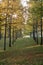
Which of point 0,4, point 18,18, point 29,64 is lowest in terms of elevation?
point 29,64

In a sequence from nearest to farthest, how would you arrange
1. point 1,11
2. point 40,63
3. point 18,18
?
point 40,63, point 1,11, point 18,18

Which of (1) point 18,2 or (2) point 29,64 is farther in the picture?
(1) point 18,2

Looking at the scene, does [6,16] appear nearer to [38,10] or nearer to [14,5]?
[14,5]

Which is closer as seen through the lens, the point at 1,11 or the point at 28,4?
the point at 1,11

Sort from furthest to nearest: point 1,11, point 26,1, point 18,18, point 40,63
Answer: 1. point 26,1
2. point 18,18
3. point 1,11
4. point 40,63

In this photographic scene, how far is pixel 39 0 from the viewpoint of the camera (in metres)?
25.1

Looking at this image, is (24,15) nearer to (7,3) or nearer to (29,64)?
(7,3)

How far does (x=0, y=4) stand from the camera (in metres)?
22.5

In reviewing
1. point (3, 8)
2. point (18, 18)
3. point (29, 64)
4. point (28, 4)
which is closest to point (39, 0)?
point (28, 4)

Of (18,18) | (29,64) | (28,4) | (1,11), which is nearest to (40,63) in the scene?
(29,64)

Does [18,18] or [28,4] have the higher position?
[28,4]

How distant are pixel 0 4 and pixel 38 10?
4031 mm

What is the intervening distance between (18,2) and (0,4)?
2508 millimetres

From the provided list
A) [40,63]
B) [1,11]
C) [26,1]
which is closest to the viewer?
[40,63]
